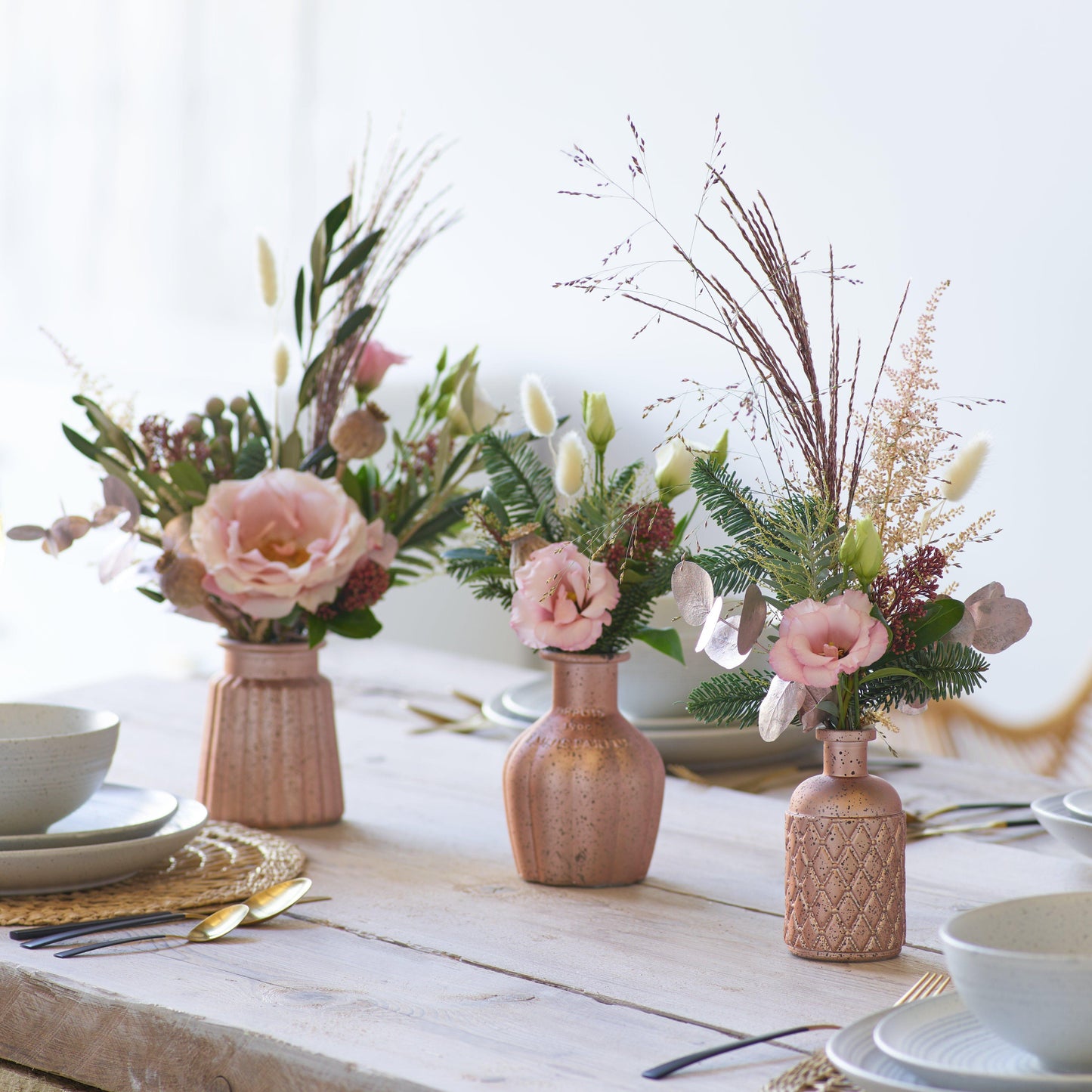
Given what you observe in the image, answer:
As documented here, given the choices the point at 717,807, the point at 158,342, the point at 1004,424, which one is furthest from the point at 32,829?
the point at 158,342

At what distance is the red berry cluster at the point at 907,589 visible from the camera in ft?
2.63

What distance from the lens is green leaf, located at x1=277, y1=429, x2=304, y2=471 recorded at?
111 centimetres

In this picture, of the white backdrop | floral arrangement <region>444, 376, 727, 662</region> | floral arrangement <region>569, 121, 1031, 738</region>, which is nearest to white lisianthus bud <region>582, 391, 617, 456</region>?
floral arrangement <region>444, 376, 727, 662</region>

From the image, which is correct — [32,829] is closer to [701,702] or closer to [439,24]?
[701,702]

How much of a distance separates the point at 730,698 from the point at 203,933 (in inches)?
13.9

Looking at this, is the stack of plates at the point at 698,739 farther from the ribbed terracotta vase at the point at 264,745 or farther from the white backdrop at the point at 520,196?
the white backdrop at the point at 520,196

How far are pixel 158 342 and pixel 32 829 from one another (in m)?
3.23

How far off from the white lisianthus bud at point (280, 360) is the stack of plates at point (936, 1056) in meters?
0.70

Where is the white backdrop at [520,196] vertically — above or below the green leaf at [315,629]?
above

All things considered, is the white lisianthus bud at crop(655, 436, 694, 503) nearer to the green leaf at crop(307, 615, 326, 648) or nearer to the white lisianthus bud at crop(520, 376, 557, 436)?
the white lisianthus bud at crop(520, 376, 557, 436)

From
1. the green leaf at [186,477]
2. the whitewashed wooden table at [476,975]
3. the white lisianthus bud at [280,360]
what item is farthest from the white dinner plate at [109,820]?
the white lisianthus bud at [280,360]

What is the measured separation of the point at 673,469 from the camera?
0.92m

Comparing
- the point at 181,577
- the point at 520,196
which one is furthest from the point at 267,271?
the point at 520,196

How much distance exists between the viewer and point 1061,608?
2.77 m
